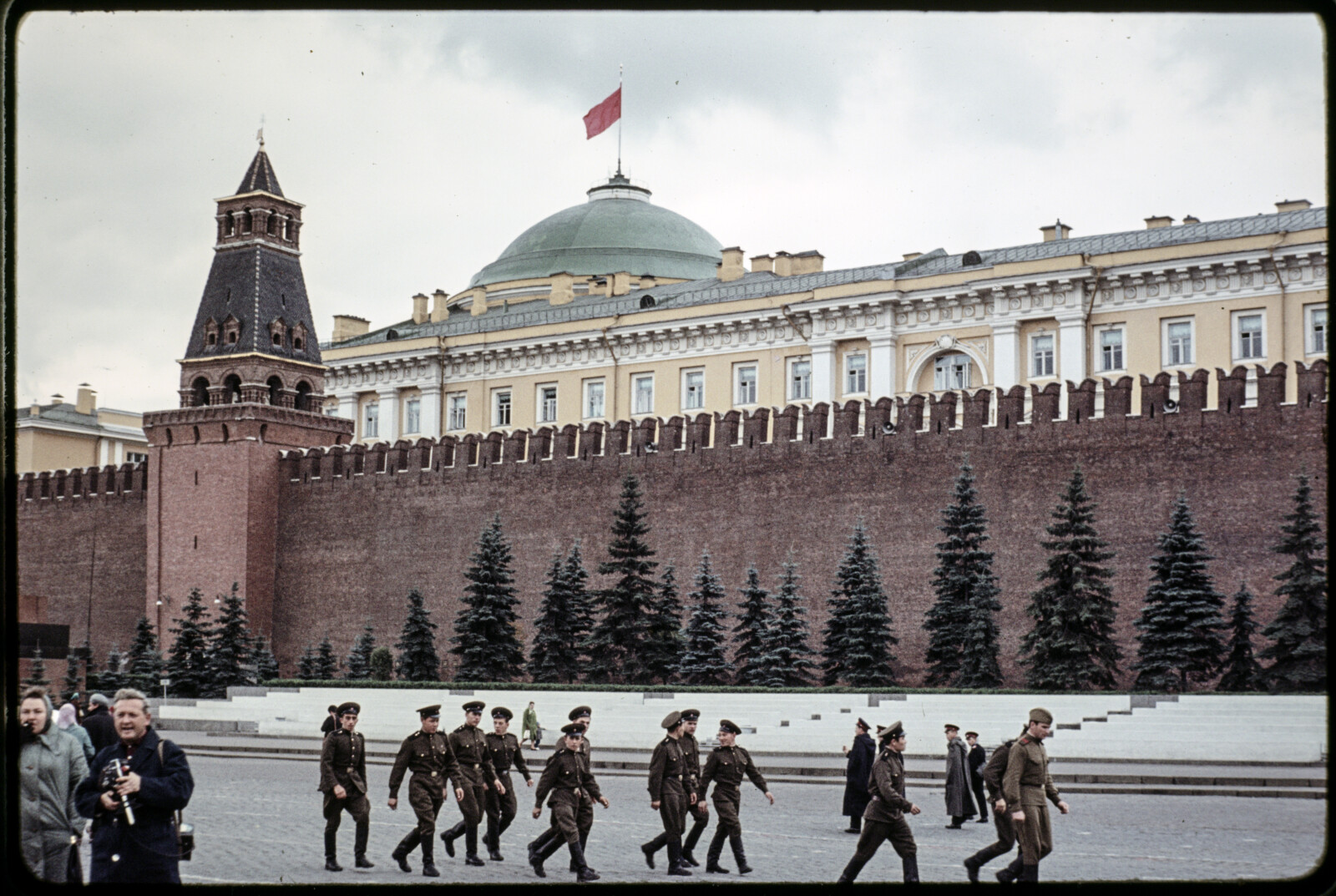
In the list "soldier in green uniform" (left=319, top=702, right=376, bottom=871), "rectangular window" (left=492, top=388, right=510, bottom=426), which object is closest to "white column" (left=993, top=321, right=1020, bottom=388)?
"rectangular window" (left=492, top=388, right=510, bottom=426)

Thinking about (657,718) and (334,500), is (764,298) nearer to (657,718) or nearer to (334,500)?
(334,500)

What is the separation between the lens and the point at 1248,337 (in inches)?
1396

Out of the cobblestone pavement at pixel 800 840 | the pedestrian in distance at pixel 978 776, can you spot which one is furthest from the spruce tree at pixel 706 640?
the pedestrian in distance at pixel 978 776

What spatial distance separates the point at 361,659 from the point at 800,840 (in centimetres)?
1977

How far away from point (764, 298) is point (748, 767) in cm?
2974

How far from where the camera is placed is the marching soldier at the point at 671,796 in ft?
38.3

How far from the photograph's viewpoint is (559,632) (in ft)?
96.4

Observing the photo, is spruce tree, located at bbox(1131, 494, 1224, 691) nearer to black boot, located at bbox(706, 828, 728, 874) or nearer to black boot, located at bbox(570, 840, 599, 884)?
black boot, located at bbox(706, 828, 728, 874)

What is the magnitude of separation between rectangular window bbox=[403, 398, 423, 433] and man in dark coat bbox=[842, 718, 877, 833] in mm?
32648

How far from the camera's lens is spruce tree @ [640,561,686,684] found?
27719 millimetres

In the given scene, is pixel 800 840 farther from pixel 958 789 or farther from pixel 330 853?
pixel 330 853

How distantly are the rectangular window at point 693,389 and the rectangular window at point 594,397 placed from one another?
7.47ft

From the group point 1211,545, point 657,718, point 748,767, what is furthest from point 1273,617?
point 748,767

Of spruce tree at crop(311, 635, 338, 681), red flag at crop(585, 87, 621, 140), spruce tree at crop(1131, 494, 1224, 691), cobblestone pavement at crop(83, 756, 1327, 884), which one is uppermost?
red flag at crop(585, 87, 621, 140)
